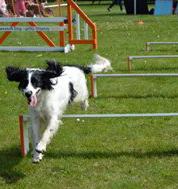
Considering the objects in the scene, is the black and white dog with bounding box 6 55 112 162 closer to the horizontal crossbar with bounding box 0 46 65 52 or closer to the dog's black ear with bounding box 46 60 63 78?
the dog's black ear with bounding box 46 60 63 78

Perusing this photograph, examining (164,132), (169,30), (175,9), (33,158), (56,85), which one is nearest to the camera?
(33,158)

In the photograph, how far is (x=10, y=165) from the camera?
529cm

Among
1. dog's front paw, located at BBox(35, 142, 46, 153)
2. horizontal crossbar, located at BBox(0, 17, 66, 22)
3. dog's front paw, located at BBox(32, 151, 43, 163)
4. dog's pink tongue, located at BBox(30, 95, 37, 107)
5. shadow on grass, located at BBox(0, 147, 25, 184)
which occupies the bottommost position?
shadow on grass, located at BBox(0, 147, 25, 184)

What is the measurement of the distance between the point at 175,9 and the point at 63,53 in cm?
1423

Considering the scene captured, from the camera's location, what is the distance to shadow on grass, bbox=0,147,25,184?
16.3 ft

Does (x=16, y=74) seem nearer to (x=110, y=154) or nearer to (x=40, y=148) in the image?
(x=40, y=148)

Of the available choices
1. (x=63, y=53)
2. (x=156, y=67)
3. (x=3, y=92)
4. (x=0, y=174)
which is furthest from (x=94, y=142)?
(x=63, y=53)

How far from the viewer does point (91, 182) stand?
15.8 ft

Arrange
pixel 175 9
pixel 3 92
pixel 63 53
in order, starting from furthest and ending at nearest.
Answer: pixel 175 9 < pixel 63 53 < pixel 3 92

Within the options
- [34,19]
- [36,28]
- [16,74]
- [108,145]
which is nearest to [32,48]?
[36,28]

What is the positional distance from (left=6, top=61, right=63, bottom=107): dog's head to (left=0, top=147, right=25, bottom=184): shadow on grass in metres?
0.65

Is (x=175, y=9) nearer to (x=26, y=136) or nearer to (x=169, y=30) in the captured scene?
(x=169, y=30)

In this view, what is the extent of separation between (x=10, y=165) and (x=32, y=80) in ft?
2.91

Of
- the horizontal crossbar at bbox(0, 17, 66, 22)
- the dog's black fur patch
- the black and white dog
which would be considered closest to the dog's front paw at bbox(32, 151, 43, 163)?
the black and white dog
